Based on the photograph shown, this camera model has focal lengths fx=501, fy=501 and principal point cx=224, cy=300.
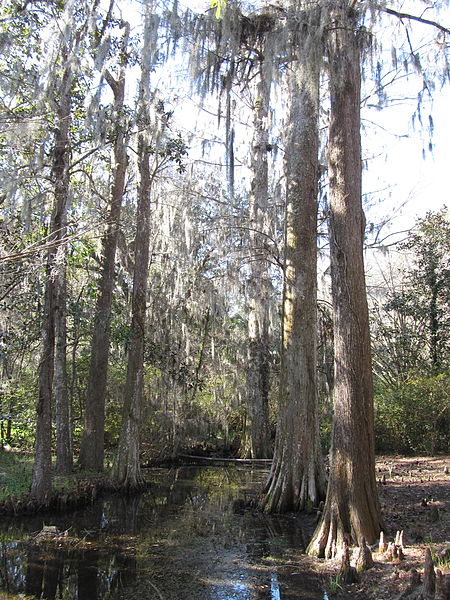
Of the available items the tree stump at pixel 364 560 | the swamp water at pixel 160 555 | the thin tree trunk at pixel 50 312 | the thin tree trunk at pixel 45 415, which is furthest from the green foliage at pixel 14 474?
the tree stump at pixel 364 560

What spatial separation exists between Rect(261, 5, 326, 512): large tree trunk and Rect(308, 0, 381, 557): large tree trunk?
3.70 ft

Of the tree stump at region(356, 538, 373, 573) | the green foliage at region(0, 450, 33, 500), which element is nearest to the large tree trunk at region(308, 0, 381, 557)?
the tree stump at region(356, 538, 373, 573)

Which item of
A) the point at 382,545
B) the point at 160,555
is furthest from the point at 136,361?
the point at 382,545

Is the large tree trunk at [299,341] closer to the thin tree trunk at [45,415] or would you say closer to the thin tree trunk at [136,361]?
the thin tree trunk at [136,361]

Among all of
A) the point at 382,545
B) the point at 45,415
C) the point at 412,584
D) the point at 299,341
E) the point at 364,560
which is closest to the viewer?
the point at 412,584

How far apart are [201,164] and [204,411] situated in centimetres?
681

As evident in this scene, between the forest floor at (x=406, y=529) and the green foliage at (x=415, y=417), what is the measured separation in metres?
1.72

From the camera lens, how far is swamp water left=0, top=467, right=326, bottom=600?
14.2ft

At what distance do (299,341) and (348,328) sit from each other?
2502mm

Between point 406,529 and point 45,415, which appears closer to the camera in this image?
point 406,529

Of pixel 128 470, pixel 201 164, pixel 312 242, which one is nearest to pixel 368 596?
pixel 312 242

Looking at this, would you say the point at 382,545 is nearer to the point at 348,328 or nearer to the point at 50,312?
the point at 348,328

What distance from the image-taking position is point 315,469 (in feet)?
23.2

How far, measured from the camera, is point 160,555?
5.32m
